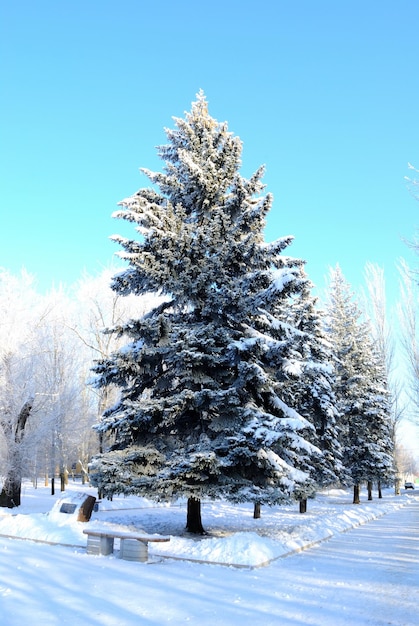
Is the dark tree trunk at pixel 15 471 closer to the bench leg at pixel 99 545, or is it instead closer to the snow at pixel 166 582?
the snow at pixel 166 582

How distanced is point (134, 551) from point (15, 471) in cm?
1414

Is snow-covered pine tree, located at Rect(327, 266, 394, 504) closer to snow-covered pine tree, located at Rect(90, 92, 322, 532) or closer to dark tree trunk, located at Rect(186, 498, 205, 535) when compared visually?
snow-covered pine tree, located at Rect(90, 92, 322, 532)

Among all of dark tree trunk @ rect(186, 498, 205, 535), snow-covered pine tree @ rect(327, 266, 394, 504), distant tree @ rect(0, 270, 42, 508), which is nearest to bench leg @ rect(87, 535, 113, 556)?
dark tree trunk @ rect(186, 498, 205, 535)

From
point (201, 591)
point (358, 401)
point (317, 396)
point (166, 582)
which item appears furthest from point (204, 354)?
Answer: point (358, 401)

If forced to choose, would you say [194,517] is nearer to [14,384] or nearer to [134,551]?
[134,551]

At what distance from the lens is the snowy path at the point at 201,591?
5.70 meters

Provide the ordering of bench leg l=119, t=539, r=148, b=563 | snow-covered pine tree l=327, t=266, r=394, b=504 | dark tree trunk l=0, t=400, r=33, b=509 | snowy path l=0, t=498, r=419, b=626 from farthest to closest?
snow-covered pine tree l=327, t=266, r=394, b=504 → dark tree trunk l=0, t=400, r=33, b=509 → bench leg l=119, t=539, r=148, b=563 → snowy path l=0, t=498, r=419, b=626

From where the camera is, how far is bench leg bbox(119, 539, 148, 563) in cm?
895

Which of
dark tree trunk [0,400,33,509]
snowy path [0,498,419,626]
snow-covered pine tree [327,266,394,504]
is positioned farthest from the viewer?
snow-covered pine tree [327,266,394,504]

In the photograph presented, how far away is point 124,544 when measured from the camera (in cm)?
916

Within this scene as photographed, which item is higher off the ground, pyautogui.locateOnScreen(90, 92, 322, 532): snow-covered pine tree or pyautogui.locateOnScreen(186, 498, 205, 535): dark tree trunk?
pyautogui.locateOnScreen(90, 92, 322, 532): snow-covered pine tree

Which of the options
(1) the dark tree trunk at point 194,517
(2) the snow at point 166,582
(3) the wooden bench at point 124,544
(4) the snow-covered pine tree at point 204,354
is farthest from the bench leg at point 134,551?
(1) the dark tree trunk at point 194,517

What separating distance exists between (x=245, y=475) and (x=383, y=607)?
5.81m

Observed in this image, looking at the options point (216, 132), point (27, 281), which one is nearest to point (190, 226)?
point (216, 132)
